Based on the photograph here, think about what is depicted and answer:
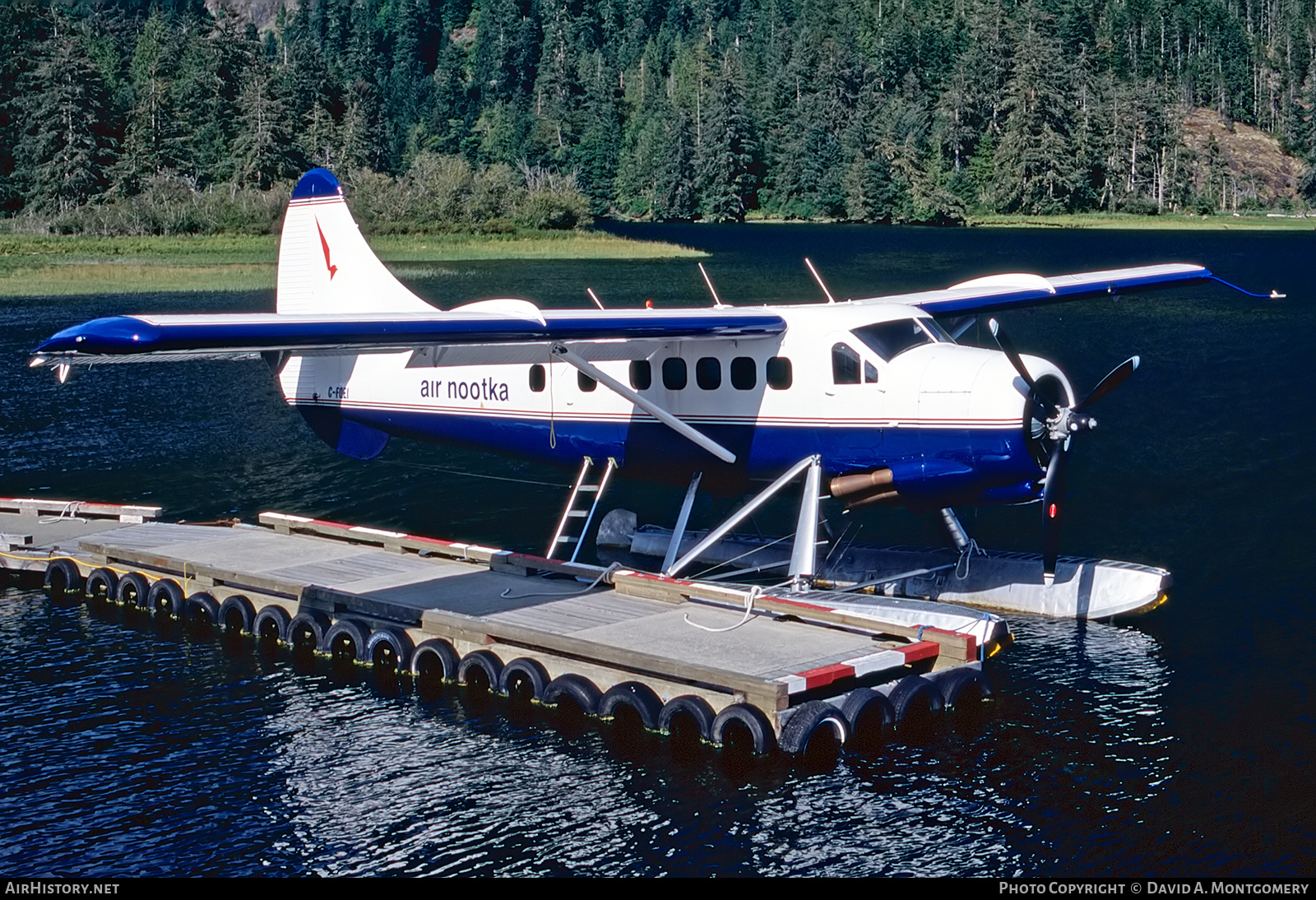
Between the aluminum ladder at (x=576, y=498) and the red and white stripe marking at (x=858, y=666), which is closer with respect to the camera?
the red and white stripe marking at (x=858, y=666)

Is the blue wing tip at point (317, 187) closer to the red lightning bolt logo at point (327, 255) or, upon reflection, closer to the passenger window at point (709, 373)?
the red lightning bolt logo at point (327, 255)

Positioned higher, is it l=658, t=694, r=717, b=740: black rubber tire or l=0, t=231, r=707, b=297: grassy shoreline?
l=0, t=231, r=707, b=297: grassy shoreline

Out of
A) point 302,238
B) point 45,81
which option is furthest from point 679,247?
point 302,238

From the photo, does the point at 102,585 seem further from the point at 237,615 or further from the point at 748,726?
the point at 748,726

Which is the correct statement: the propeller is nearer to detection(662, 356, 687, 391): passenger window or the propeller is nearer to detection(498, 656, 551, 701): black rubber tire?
detection(662, 356, 687, 391): passenger window

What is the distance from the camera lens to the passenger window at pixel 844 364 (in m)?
16.8

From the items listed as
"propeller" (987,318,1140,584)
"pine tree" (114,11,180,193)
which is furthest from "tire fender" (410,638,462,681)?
"pine tree" (114,11,180,193)

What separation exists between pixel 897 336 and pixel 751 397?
1.90m

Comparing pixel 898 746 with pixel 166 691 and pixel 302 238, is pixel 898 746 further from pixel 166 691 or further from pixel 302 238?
pixel 302 238

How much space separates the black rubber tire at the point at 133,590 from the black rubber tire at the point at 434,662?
205 inches

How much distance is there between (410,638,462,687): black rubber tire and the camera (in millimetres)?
16141

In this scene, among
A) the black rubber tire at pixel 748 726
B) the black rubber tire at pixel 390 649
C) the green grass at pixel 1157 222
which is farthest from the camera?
the green grass at pixel 1157 222

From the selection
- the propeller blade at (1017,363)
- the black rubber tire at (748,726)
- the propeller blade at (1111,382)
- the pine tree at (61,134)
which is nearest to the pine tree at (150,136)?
the pine tree at (61,134)

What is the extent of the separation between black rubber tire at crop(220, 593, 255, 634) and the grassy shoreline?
Answer: 4420 cm
